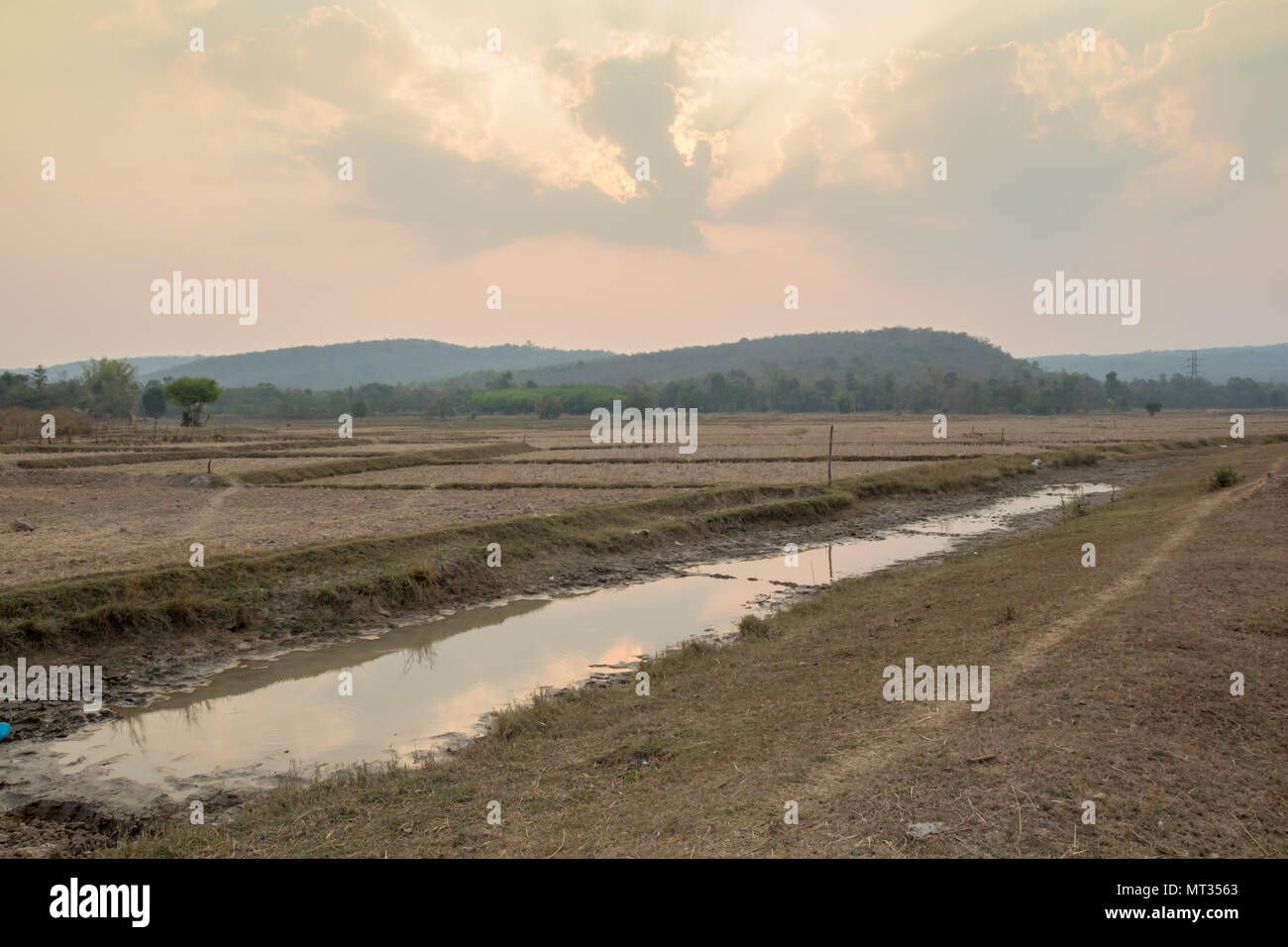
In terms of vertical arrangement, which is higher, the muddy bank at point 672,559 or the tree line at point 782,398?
the tree line at point 782,398

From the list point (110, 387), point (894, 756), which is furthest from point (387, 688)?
point (110, 387)

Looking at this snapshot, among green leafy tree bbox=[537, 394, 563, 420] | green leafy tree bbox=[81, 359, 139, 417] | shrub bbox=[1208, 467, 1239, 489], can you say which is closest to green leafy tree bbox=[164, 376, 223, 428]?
green leafy tree bbox=[81, 359, 139, 417]

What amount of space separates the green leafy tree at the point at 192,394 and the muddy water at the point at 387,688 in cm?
6132

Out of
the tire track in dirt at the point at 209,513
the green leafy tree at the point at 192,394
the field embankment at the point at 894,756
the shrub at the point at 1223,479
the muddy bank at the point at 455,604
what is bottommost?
the muddy bank at the point at 455,604

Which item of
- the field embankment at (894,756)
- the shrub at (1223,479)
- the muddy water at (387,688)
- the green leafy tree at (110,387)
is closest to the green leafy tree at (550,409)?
the green leafy tree at (110,387)

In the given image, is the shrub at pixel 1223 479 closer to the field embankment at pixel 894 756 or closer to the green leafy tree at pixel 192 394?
the field embankment at pixel 894 756

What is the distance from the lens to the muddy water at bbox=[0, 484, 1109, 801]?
9.20 metres

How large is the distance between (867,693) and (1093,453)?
157ft

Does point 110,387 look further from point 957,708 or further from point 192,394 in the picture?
point 957,708

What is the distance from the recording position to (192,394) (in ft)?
228

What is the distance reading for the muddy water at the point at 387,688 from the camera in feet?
30.2

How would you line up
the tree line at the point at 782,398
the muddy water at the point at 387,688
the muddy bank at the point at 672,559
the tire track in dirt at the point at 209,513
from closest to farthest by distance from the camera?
1. the muddy bank at the point at 672,559
2. the muddy water at the point at 387,688
3. the tire track in dirt at the point at 209,513
4. the tree line at the point at 782,398

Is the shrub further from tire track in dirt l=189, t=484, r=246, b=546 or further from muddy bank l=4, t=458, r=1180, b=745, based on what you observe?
tire track in dirt l=189, t=484, r=246, b=546
